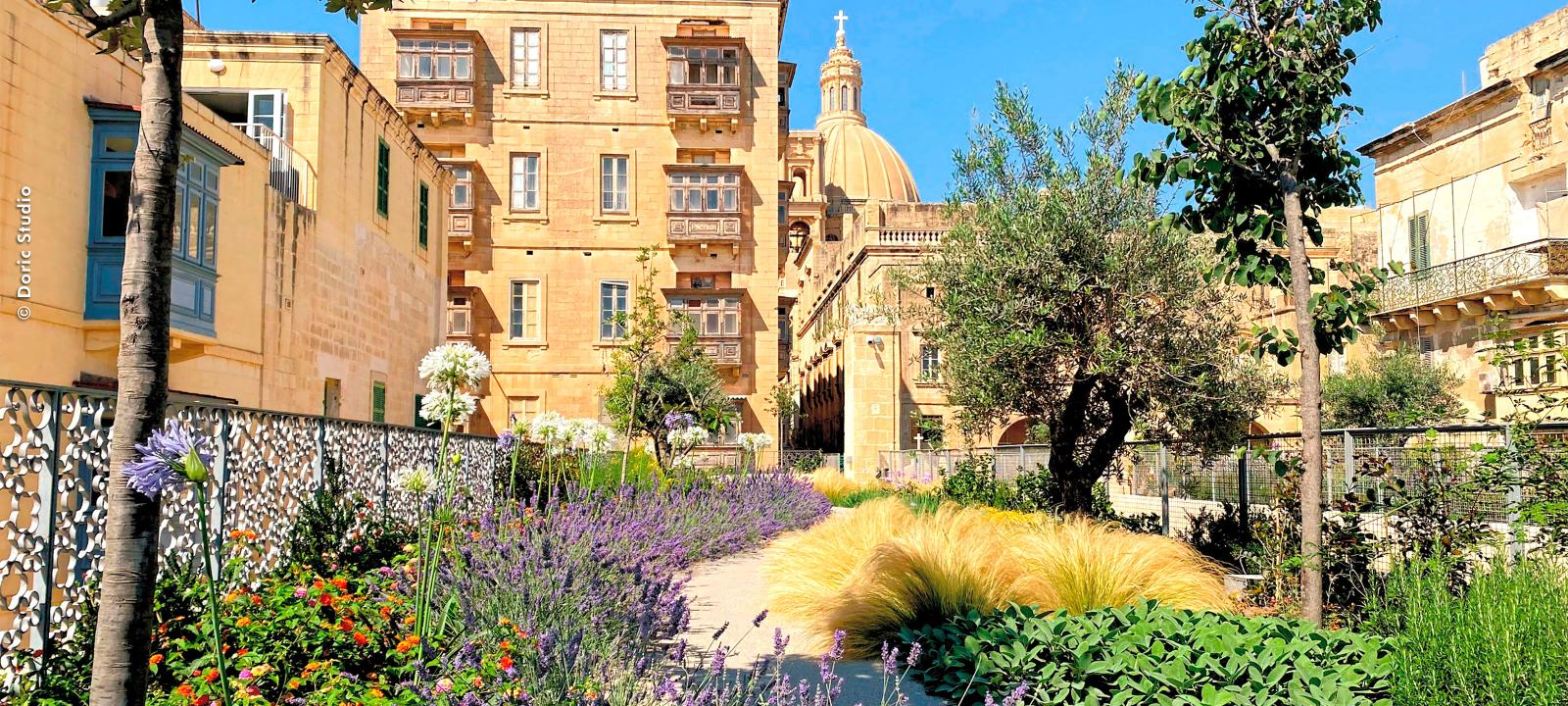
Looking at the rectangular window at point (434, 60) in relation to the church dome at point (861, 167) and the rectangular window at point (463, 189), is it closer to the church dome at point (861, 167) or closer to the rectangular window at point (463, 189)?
the rectangular window at point (463, 189)

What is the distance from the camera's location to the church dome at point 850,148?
8312cm

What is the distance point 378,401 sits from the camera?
20547mm

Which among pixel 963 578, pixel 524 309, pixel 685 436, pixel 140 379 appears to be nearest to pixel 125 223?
pixel 685 436

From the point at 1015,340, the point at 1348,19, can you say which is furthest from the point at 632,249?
the point at 1348,19

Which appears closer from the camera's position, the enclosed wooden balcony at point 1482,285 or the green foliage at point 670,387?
the enclosed wooden balcony at point 1482,285

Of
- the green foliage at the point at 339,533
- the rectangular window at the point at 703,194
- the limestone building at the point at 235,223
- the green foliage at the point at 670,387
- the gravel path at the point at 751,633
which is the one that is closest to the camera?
the gravel path at the point at 751,633

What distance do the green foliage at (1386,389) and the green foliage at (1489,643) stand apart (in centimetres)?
2424

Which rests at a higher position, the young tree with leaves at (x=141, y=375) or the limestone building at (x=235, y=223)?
the limestone building at (x=235, y=223)

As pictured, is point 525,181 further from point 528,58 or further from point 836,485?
point 836,485

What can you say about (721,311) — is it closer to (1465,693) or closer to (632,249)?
(632,249)

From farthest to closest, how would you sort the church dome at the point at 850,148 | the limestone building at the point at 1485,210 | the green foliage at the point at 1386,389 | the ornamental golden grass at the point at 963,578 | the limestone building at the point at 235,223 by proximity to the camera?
the church dome at the point at 850,148 → the green foliage at the point at 1386,389 → the limestone building at the point at 1485,210 → the limestone building at the point at 235,223 → the ornamental golden grass at the point at 963,578

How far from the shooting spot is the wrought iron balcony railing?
976 inches

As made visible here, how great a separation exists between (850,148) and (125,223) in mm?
74707

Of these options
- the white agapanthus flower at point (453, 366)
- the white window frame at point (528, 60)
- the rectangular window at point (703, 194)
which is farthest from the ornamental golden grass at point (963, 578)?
the white window frame at point (528, 60)
